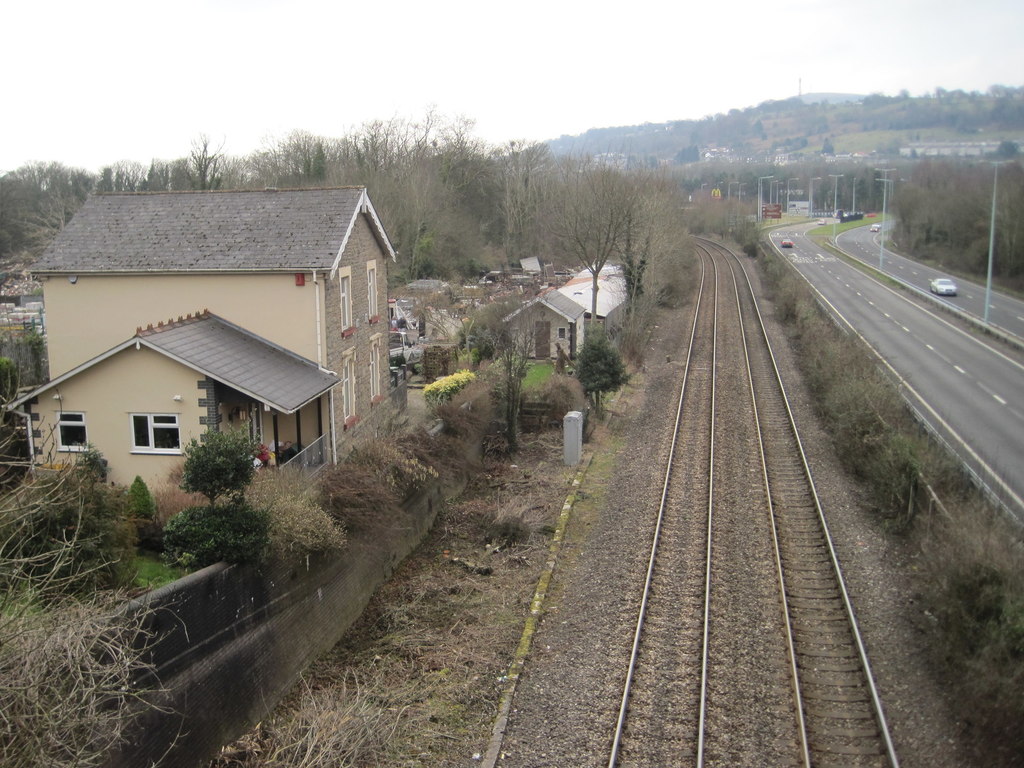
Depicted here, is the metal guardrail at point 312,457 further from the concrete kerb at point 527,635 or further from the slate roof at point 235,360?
the concrete kerb at point 527,635

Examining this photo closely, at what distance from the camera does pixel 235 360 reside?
16938 mm

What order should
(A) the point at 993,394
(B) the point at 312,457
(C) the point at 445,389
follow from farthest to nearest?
(A) the point at 993,394, (C) the point at 445,389, (B) the point at 312,457

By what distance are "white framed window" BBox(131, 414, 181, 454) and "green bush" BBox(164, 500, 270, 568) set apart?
4.35 metres

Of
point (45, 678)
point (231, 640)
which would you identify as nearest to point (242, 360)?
point (231, 640)

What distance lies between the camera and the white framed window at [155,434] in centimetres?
1620

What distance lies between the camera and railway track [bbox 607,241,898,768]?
10.0 metres

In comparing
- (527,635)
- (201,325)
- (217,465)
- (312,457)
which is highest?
(201,325)

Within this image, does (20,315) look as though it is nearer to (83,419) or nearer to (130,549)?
(83,419)

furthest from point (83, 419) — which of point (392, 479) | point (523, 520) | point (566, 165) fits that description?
Result: point (566, 165)

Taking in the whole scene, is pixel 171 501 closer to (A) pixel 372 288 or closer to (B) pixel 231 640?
(B) pixel 231 640

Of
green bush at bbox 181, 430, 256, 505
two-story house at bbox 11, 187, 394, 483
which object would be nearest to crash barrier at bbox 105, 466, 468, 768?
green bush at bbox 181, 430, 256, 505

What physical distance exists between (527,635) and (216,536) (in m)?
4.63

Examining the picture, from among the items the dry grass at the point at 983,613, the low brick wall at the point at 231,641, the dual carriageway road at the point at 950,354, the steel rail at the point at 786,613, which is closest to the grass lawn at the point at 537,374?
the steel rail at the point at 786,613

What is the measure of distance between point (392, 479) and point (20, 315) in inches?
1329
